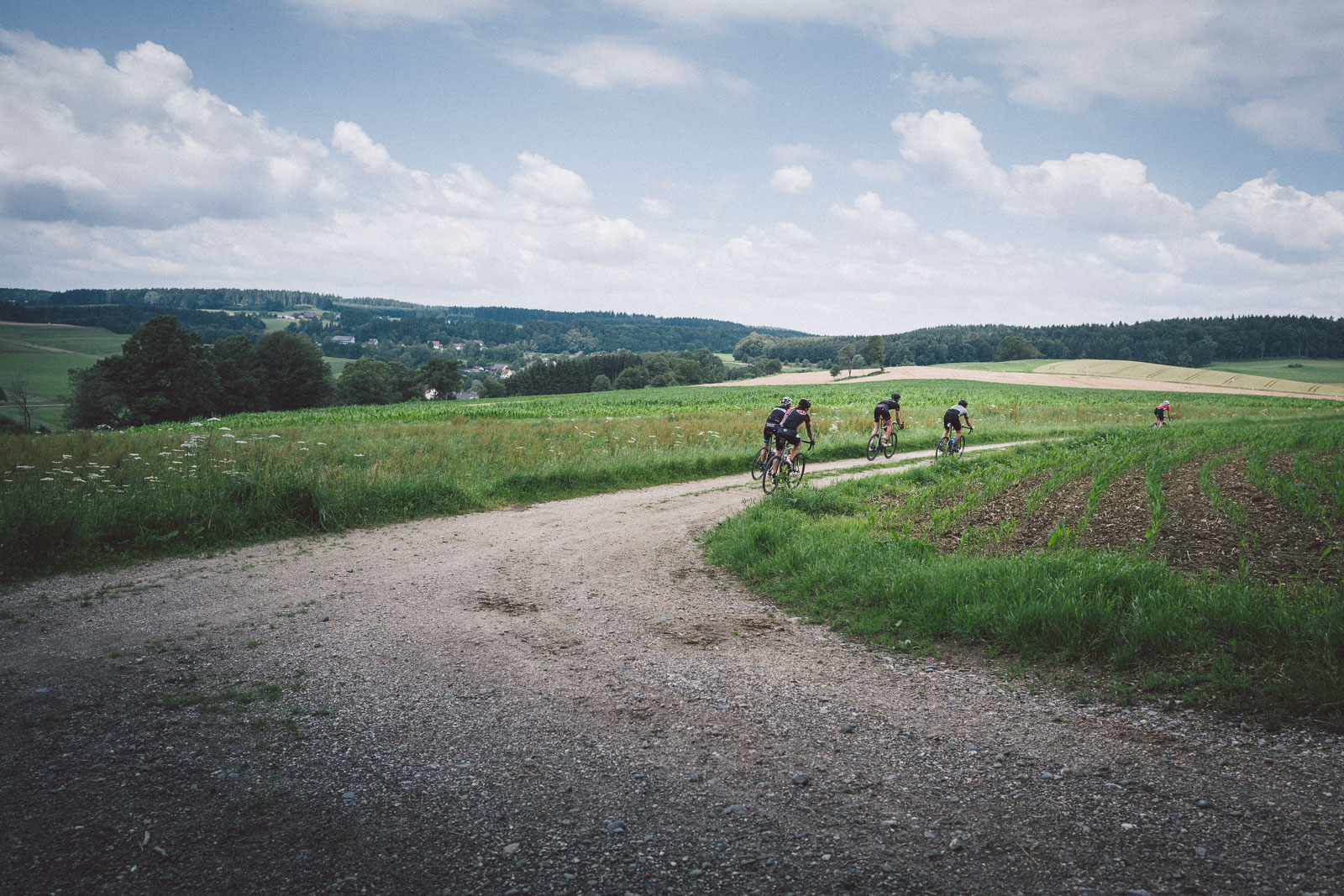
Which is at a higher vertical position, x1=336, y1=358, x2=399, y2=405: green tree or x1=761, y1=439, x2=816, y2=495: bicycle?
x1=761, y1=439, x2=816, y2=495: bicycle

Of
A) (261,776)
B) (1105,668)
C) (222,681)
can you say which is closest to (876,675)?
(1105,668)

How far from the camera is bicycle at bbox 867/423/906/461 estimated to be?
21438 millimetres

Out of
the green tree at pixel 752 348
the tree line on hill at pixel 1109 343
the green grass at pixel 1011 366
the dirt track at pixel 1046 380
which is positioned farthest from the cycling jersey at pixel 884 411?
the green tree at pixel 752 348

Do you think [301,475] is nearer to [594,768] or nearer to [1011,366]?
[594,768]

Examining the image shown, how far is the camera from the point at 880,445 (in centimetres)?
2167

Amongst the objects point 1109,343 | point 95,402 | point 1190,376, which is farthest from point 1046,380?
point 95,402

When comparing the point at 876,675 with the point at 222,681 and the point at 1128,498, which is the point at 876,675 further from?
the point at 1128,498

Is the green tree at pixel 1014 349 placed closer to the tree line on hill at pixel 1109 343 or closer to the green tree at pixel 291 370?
the tree line on hill at pixel 1109 343

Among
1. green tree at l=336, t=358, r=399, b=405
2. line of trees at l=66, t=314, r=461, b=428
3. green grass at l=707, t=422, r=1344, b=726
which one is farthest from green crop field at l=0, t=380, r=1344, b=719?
green tree at l=336, t=358, r=399, b=405

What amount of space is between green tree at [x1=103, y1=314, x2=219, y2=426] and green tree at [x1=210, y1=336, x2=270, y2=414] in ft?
21.8

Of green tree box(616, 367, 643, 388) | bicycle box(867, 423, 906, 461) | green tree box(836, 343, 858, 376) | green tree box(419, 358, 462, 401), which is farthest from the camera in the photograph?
green tree box(616, 367, 643, 388)

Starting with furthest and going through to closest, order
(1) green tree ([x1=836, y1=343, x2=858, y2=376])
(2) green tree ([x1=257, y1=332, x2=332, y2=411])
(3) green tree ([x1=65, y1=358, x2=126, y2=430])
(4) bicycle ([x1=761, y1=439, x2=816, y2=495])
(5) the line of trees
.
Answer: (1) green tree ([x1=836, y1=343, x2=858, y2=376]) < (2) green tree ([x1=257, y1=332, x2=332, y2=411]) < (5) the line of trees < (3) green tree ([x1=65, y1=358, x2=126, y2=430]) < (4) bicycle ([x1=761, y1=439, x2=816, y2=495])

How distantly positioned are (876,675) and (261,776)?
435cm

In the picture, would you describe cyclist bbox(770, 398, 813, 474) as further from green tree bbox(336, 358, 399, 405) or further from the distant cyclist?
green tree bbox(336, 358, 399, 405)
